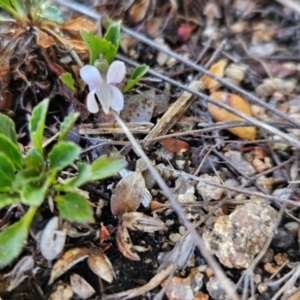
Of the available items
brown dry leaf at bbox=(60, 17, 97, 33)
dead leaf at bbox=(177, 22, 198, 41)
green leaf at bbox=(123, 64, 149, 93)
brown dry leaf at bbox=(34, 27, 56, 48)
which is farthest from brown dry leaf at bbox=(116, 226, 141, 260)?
dead leaf at bbox=(177, 22, 198, 41)

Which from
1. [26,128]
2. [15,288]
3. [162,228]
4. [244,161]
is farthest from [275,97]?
[15,288]

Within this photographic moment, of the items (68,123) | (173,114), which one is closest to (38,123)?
(68,123)

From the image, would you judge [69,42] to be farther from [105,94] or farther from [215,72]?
[215,72]

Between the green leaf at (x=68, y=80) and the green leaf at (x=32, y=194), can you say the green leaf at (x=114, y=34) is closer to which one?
the green leaf at (x=68, y=80)

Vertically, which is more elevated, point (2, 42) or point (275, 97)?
point (2, 42)

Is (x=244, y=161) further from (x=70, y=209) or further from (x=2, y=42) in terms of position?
(x=2, y=42)

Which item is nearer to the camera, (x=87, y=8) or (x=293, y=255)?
(x=293, y=255)

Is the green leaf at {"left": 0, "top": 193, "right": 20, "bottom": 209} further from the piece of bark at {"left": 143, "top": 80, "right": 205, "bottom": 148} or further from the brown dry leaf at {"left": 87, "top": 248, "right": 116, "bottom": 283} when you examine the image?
the piece of bark at {"left": 143, "top": 80, "right": 205, "bottom": 148}
